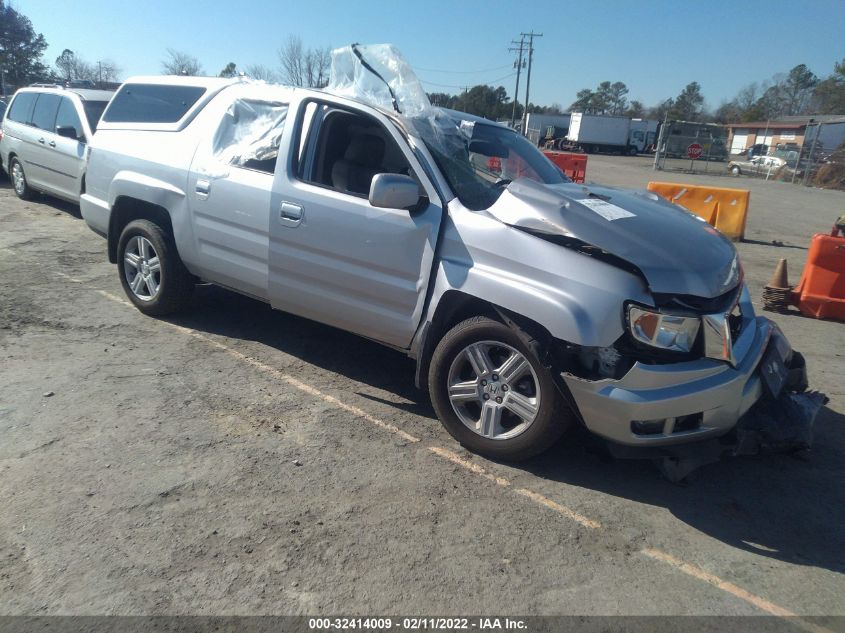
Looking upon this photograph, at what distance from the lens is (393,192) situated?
3807 millimetres

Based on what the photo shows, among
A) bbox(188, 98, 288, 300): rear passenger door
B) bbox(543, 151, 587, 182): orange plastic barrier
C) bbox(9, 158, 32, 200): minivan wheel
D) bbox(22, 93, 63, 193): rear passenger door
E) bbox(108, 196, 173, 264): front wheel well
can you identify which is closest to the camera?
bbox(188, 98, 288, 300): rear passenger door

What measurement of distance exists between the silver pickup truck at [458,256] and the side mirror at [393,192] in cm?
1

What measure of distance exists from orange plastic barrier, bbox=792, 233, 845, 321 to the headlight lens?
15.7ft

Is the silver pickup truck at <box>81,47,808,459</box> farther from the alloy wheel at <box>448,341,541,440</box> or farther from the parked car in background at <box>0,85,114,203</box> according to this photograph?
the parked car in background at <box>0,85,114,203</box>

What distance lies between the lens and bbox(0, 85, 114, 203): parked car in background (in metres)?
9.44

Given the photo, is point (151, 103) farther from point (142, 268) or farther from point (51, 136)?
point (51, 136)

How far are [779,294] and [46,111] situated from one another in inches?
428

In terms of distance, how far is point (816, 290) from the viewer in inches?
281

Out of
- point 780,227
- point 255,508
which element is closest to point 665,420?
point 255,508

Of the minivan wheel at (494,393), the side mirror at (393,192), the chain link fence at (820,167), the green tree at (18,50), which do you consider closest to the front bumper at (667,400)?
the minivan wheel at (494,393)

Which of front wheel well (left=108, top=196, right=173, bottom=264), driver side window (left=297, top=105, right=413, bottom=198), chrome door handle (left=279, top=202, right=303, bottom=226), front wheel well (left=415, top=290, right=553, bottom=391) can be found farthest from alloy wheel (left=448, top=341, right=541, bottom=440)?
front wheel well (left=108, top=196, right=173, bottom=264)

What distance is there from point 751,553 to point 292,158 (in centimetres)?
371

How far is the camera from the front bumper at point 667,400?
10.6ft

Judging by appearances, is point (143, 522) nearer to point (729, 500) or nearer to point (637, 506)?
point (637, 506)
